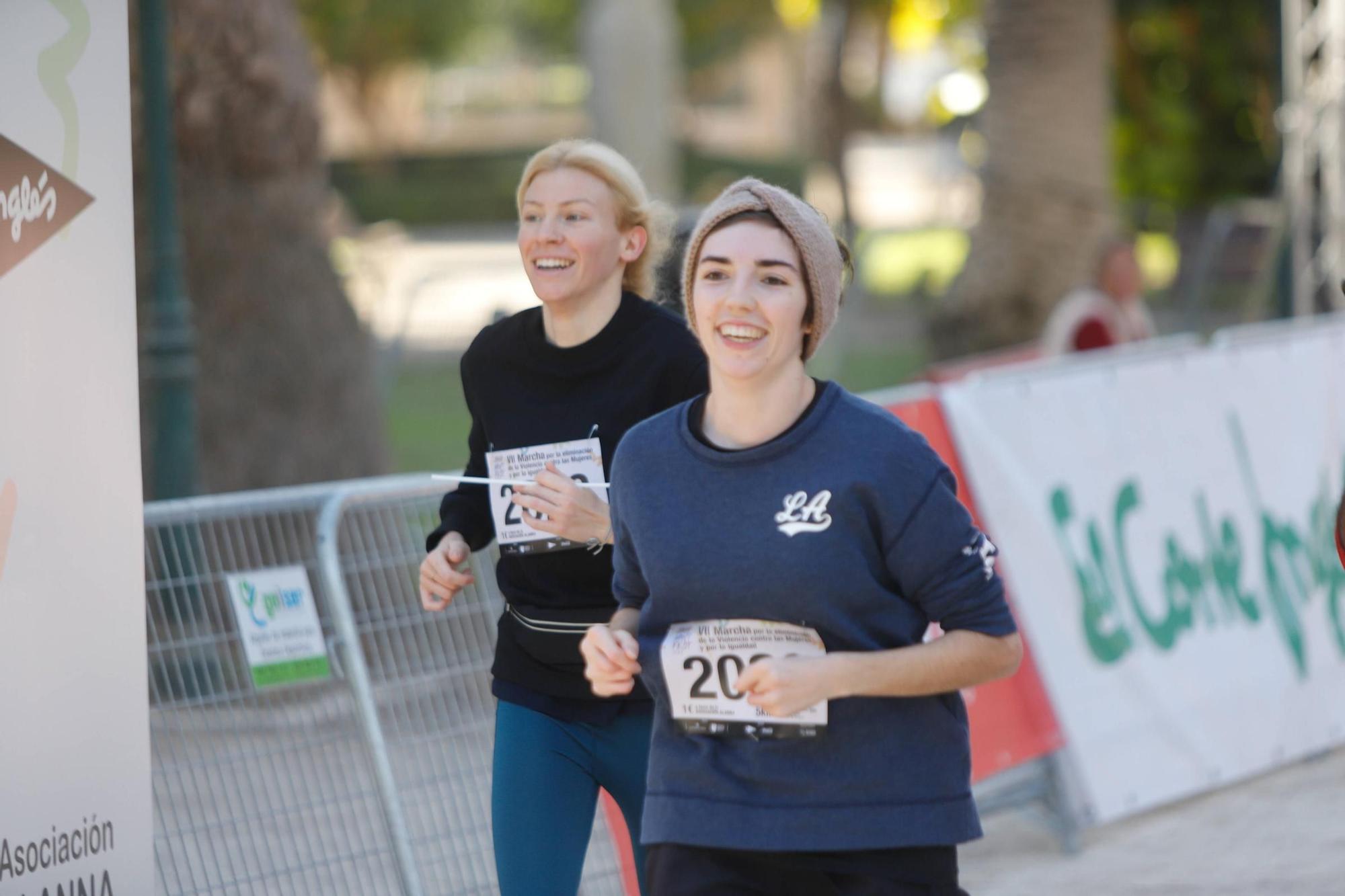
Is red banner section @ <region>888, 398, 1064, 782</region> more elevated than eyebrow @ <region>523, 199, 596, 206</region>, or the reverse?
eyebrow @ <region>523, 199, 596, 206</region>

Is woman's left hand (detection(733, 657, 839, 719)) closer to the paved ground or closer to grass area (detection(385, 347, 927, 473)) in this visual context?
the paved ground

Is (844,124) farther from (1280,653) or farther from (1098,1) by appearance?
(1280,653)

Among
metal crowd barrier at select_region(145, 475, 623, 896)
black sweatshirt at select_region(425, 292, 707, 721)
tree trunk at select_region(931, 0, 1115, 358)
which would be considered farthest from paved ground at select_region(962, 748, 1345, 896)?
tree trunk at select_region(931, 0, 1115, 358)

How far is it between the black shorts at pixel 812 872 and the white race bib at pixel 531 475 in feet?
2.97

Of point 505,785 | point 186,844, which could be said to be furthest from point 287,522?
point 505,785

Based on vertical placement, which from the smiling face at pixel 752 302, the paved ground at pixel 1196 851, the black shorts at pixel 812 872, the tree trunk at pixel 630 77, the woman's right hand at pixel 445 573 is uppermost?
the tree trunk at pixel 630 77

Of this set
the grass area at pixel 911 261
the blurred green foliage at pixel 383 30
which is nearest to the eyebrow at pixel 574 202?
the grass area at pixel 911 261

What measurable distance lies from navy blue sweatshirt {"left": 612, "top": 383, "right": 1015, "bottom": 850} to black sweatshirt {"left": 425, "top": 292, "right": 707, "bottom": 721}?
0.78m

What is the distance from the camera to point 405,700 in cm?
563

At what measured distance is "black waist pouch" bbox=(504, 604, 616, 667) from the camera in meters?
3.98

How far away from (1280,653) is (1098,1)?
970cm

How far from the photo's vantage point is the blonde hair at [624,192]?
4.11 metres

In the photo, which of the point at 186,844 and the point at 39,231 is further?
the point at 186,844

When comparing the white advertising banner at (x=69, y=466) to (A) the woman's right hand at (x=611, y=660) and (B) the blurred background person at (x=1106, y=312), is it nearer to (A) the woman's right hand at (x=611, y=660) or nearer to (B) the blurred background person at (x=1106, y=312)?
(A) the woman's right hand at (x=611, y=660)
